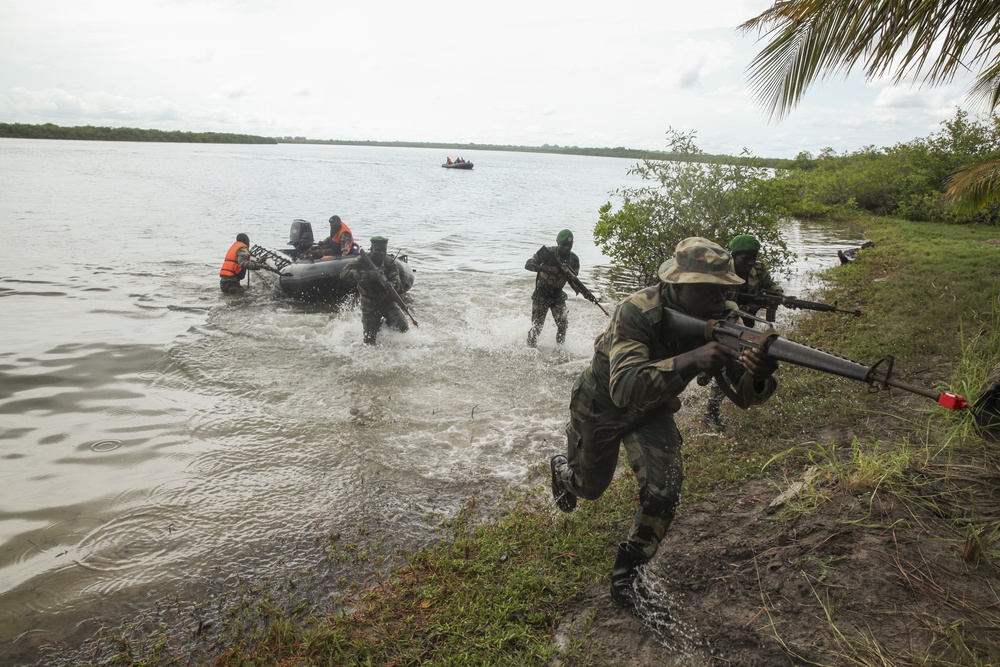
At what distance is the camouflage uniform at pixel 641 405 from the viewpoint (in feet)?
A: 9.18

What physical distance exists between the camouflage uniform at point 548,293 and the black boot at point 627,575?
5456 mm

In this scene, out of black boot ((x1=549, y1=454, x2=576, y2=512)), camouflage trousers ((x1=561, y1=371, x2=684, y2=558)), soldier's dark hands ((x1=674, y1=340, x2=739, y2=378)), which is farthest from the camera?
black boot ((x1=549, y1=454, x2=576, y2=512))

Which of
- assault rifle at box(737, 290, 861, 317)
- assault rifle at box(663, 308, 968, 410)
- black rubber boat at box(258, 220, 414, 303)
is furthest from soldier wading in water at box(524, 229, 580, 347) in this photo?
assault rifle at box(663, 308, 968, 410)

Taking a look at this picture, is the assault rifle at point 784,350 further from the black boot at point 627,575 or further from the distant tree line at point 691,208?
the distant tree line at point 691,208

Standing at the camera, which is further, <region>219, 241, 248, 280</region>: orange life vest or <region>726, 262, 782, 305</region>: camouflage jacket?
<region>219, 241, 248, 280</region>: orange life vest

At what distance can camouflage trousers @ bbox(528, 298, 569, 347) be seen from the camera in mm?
8602

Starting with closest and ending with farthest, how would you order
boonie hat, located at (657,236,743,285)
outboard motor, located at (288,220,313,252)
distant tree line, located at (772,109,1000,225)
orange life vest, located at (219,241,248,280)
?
boonie hat, located at (657,236,743,285)
orange life vest, located at (219,241,248,280)
outboard motor, located at (288,220,313,252)
distant tree line, located at (772,109,1000,225)

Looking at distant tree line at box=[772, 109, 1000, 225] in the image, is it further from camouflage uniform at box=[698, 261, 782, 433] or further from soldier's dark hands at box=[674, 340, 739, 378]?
soldier's dark hands at box=[674, 340, 739, 378]

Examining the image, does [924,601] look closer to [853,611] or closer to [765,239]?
[853,611]

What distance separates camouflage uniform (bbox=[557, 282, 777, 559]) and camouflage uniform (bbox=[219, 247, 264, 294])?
10.3 meters

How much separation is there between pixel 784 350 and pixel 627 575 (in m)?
1.51

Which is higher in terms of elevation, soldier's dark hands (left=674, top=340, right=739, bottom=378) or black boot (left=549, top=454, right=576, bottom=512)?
soldier's dark hands (left=674, top=340, right=739, bottom=378)

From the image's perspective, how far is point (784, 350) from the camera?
244 cm

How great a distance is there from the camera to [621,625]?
2.98m
